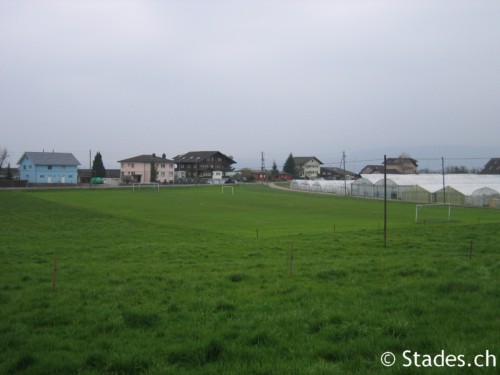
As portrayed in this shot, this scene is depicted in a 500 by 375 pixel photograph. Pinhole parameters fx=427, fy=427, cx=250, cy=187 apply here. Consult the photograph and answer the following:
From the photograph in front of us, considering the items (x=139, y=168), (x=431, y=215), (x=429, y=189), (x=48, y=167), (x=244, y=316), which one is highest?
(x=139, y=168)

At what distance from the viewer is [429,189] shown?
232ft

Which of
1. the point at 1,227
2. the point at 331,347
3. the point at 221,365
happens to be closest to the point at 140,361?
the point at 221,365

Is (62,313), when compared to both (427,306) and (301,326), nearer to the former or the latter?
(301,326)

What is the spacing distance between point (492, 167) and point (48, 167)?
13239 centimetres

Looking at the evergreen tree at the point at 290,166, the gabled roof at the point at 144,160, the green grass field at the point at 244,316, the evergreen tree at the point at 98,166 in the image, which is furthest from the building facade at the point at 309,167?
the green grass field at the point at 244,316

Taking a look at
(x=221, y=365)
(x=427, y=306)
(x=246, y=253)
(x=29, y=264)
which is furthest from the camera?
(x=246, y=253)

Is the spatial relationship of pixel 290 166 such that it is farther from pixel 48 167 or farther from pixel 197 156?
pixel 48 167

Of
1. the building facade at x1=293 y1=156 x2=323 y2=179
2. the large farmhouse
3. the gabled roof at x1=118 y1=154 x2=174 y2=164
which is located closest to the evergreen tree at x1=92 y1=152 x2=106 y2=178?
the gabled roof at x1=118 y1=154 x2=174 y2=164

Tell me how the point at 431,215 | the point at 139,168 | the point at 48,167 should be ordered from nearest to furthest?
the point at 431,215
the point at 48,167
the point at 139,168

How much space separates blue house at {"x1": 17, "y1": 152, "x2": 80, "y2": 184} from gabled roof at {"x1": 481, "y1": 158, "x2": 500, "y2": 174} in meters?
124

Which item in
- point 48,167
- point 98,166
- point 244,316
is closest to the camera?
point 244,316

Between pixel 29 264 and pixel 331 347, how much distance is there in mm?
12051

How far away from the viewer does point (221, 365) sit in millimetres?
4918

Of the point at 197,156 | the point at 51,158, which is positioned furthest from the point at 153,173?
the point at 197,156
